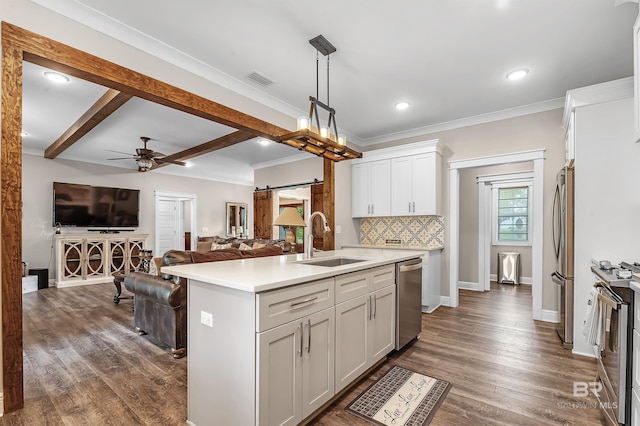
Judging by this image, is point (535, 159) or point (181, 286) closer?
point (181, 286)

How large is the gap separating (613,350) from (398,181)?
3292mm

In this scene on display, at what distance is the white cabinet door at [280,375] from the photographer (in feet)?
4.98

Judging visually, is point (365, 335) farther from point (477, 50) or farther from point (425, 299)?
point (477, 50)

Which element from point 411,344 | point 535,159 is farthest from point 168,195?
point 535,159

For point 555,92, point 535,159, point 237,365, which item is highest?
point 555,92

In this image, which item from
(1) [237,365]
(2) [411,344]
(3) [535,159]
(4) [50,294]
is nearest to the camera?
(1) [237,365]

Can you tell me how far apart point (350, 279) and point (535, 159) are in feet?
10.9

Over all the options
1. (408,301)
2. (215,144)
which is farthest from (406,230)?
(215,144)

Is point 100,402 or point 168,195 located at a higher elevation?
point 168,195

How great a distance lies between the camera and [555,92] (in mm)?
3557

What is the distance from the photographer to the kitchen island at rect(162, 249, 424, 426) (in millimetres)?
1531

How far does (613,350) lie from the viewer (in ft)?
5.72

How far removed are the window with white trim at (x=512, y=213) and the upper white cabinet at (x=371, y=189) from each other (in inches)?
120

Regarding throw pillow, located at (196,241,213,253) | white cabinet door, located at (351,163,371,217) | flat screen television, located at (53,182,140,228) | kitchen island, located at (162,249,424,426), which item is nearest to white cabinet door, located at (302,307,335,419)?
kitchen island, located at (162,249,424,426)
